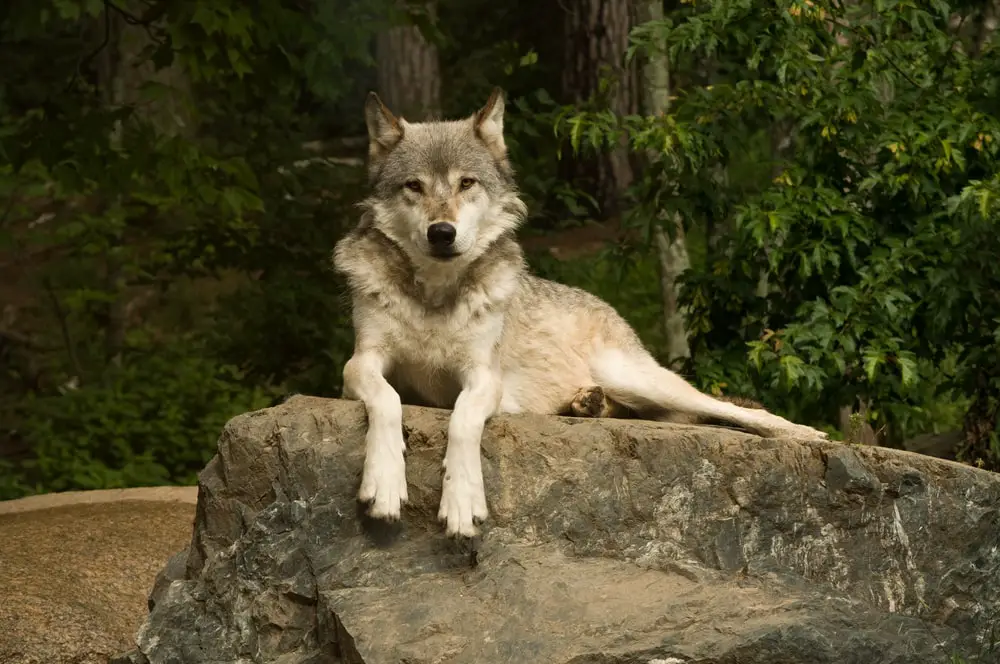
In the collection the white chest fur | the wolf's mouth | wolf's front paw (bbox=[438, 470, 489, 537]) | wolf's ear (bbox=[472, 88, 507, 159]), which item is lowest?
wolf's front paw (bbox=[438, 470, 489, 537])

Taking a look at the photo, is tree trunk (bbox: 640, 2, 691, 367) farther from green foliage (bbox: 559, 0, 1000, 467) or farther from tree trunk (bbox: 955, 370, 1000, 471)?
tree trunk (bbox: 955, 370, 1000, 471)

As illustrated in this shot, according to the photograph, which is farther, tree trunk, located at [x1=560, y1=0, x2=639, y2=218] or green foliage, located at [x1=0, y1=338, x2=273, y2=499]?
tree trunk, located at [x1=560, y1=0, x2=639, y2=218]

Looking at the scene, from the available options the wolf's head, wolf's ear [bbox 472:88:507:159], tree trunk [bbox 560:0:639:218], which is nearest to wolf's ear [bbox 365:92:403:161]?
the wolf's head

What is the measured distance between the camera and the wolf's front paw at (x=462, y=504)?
185 inches

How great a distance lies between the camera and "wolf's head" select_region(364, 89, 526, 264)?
5.13 metres

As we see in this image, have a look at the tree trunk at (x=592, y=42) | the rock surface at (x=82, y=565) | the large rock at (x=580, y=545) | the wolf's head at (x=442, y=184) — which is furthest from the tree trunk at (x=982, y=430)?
the tree trunk at (x=592, y=42)

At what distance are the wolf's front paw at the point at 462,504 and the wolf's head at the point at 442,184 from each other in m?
0.91

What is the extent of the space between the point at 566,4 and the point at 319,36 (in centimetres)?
522

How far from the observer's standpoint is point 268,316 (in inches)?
370

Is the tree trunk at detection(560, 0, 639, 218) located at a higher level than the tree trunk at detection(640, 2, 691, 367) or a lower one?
higher

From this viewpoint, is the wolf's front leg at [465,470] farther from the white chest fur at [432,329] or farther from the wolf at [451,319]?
the white chest fur at [432,329]

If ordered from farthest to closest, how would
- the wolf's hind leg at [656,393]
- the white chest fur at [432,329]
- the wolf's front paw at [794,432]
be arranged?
the wolf's hind leg at [656,393], the wolf's front paw at [794,432], the white chest fur at [432,329]

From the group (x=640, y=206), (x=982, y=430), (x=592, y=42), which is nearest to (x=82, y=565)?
(x=640, y=206)

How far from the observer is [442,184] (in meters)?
5.23
